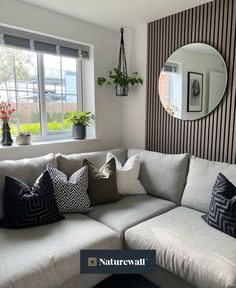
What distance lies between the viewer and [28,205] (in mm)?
1621

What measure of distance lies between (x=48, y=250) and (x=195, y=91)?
1926mm

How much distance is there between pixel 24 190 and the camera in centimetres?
168

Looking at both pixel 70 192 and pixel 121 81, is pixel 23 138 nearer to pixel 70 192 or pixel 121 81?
pixel 70 192

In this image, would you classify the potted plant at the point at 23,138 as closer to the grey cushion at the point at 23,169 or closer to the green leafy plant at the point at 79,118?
the grey cushion at the point at 23,169

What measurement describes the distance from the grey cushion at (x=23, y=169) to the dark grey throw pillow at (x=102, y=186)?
1.30 feet

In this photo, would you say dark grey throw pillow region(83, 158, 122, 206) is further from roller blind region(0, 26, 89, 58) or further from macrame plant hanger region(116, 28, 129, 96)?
roller blind region(0, 26, 89, 58)

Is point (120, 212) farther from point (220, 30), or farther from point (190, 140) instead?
point (220, 30)

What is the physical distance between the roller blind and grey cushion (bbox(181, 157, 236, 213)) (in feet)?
5.82

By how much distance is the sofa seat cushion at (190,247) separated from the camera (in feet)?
4.01

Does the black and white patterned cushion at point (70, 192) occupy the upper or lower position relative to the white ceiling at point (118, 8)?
lower

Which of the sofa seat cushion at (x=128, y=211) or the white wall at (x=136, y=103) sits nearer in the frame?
the sofa seat cushion at (x=128, y=211)

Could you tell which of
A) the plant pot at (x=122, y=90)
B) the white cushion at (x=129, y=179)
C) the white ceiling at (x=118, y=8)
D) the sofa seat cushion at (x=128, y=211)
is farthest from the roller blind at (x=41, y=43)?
the sofa seat cushion at (x=128, y=211)

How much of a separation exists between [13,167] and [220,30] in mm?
2157

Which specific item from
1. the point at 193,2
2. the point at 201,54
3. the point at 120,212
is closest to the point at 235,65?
the point at 201,54
